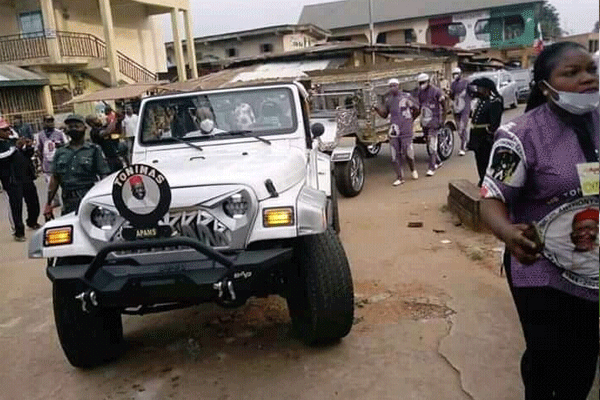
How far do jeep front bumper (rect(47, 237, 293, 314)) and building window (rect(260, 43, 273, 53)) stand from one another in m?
31.0

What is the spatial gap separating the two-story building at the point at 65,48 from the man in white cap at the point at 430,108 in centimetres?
1375

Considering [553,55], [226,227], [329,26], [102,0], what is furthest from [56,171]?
[329,26]

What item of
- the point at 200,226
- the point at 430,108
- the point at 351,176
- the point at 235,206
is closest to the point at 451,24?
Answer: the point at 430,108

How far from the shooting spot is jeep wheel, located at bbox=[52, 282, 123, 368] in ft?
11.7

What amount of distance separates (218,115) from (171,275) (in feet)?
6.38

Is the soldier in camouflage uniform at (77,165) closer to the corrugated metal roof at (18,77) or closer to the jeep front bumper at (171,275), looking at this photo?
the jeep front bumper at (171,275)

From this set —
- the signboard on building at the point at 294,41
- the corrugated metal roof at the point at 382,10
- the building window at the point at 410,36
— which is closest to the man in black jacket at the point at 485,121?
the signboard on building at the point at 294,41

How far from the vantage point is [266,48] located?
3334cm

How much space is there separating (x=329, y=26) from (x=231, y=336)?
145ft

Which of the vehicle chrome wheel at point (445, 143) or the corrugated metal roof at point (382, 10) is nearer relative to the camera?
the vehicle chrome wheel at point (445, 143)

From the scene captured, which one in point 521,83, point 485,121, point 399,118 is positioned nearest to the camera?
point 485,121

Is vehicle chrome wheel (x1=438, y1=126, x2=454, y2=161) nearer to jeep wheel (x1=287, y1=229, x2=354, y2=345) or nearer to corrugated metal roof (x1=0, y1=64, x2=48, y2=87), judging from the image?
jeep wheel (x1=287, y1=229, x2=354, y2=345)

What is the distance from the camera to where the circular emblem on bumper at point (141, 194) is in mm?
3086

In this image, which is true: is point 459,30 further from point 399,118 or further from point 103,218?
point 103,218
